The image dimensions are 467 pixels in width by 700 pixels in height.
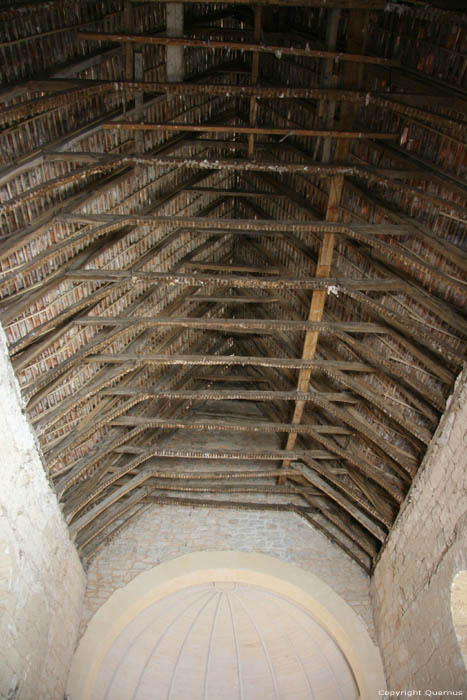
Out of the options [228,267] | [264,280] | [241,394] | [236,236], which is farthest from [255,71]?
[241,394]

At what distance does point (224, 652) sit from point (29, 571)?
178 inches

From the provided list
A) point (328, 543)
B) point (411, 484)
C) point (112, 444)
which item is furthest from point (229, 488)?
point (411, 484)

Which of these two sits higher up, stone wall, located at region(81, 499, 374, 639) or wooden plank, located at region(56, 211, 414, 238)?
wooden plank, located at region(56, 211, 414, 238)

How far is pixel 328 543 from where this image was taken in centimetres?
1016

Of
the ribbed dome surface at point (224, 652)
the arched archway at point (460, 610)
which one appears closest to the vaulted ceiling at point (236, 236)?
the ribbed dome surface at point (224, 652)

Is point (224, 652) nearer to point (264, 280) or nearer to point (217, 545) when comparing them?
point (217, 545)

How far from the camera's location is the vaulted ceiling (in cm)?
582

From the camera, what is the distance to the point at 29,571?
712 cm

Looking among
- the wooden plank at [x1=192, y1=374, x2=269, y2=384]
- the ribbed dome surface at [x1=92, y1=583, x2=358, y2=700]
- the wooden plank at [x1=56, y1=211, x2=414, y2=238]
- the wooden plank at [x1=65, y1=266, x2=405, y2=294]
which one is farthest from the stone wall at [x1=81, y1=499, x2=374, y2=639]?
the wooden plank at [x1=56, y1=211, x2=414, y2=238]

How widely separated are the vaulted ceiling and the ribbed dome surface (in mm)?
1483

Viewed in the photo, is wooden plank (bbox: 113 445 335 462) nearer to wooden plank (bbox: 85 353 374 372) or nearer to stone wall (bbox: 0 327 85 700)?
stone wall (bbox: 0 327 85 700)

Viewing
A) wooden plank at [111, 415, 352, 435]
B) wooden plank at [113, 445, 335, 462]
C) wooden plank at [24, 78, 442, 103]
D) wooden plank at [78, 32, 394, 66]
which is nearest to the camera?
wooden plank at [78, 32, 394, 66]

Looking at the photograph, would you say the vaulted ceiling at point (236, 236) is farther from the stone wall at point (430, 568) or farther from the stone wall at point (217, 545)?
the stone wall at point (430, 568)

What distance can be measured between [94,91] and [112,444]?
191 inches
